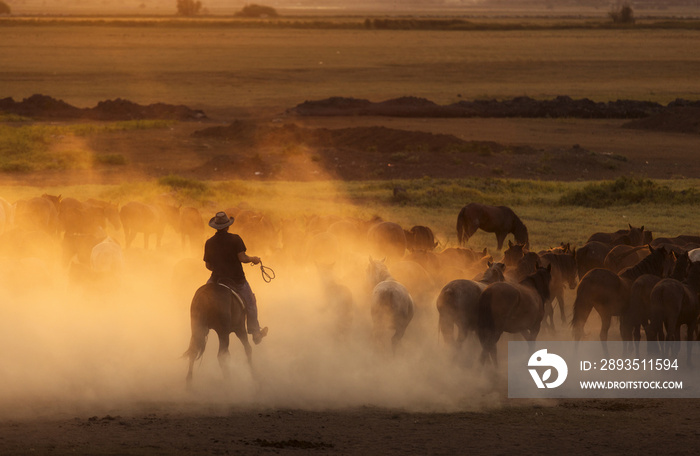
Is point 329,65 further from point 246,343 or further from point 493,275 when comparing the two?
point 246,343

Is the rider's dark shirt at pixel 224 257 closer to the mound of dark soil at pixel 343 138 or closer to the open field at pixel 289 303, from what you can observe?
the open field at pixel 289 303

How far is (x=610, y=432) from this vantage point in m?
9.98

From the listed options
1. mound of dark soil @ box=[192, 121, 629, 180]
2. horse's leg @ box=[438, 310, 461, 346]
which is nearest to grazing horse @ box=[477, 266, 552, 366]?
horse's leg @ box=[438, 310, 461, 346]

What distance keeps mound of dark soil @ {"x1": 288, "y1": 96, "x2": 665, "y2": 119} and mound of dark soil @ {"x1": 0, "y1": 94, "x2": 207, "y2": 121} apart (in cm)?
694

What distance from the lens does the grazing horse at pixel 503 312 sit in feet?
39.6

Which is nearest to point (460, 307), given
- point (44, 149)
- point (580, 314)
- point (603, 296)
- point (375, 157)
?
point (580, 314)

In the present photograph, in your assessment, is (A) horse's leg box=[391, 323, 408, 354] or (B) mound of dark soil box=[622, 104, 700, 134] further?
(B) mound of dark soil box=[622, 104, 700, 134]

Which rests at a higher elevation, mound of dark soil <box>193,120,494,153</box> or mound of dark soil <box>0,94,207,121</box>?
mound of dark soil <box>0,94,207,121</box>

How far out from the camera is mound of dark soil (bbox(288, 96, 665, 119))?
5584cm

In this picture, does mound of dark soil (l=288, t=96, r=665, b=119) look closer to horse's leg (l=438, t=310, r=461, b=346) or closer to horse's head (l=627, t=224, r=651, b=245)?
horse's head (l=627, t=224, r=651, b=245)

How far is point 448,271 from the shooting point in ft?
50.9

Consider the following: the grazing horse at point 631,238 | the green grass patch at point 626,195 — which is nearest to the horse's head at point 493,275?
the grazing horse at point 631,238

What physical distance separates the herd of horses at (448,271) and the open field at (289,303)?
0.40m

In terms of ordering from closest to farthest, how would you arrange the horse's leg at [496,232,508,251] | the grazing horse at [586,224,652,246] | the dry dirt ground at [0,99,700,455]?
the dry dirt ground at [0,99,700,455] < the grazing horse at [586,224,652,246] < the horse's leg at [496,232,508,251]
